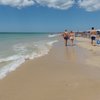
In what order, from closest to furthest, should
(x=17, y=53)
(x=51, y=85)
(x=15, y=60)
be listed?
(x=51, y=85) → (x=15, y=60) → (x=17, y=53)

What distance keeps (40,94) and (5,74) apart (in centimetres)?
278

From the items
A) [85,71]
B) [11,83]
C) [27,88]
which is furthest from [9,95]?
[85,71]

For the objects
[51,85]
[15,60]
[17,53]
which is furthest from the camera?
[17,53]

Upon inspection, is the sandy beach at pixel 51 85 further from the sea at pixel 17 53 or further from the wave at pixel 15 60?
the sea at pixel 17 53

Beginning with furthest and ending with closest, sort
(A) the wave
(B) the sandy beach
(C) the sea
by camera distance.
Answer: (C) the sea, (A) the wave, (B) the sandy beach

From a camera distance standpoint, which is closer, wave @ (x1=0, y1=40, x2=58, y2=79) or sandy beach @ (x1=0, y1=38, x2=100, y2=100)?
sandy beach @ (x1=0, y1=38, x2=100, y2=100)

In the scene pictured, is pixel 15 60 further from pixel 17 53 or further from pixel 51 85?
pixel 51 85

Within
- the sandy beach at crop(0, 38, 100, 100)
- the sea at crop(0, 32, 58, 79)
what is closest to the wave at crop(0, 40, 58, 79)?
the sea at crop(0, 32, 58, 79)

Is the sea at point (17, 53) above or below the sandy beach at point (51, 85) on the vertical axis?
below

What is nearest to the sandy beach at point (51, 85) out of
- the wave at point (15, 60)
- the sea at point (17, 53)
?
the wave at point (15, 60)

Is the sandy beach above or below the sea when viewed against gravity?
above

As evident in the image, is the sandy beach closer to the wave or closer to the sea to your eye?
the wave

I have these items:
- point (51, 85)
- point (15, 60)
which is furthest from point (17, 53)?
point (51, 85)

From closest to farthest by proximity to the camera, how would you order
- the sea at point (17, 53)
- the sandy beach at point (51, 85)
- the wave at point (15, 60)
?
the sandy beach at point (51, 85) → the wave at point (15, 60) → the sea at point (17, 53)
